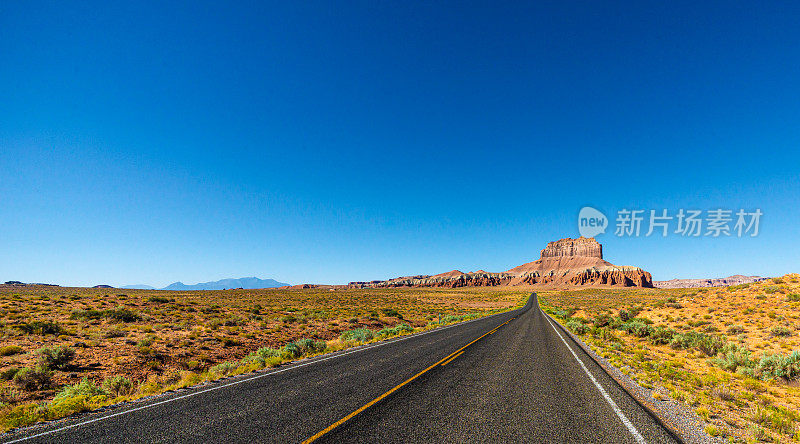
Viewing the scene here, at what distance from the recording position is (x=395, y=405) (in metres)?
6.63

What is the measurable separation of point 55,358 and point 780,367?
26.9m

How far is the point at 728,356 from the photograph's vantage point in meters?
11.7

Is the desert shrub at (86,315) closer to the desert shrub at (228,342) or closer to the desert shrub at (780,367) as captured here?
the desert shrub at (228,342)

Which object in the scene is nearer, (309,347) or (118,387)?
(118,387)

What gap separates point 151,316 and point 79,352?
509 inches

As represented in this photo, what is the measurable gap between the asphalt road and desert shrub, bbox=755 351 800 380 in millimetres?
5574

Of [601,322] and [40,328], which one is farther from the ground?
[40,328]

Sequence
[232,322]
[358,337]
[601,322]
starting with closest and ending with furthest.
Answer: [358,337], [232,322], [601,322]

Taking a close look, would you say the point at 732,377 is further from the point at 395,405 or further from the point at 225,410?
the point at 225,410

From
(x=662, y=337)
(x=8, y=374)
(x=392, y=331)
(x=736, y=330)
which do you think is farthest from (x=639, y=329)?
(x=8, y=374)

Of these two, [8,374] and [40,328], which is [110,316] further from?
[8,374]

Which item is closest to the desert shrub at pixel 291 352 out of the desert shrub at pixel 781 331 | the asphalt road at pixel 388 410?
the asphalt road at pixel 388 410

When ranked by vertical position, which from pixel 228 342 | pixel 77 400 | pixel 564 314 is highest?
pixel 77 400

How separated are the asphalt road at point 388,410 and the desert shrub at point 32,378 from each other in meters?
7.49
